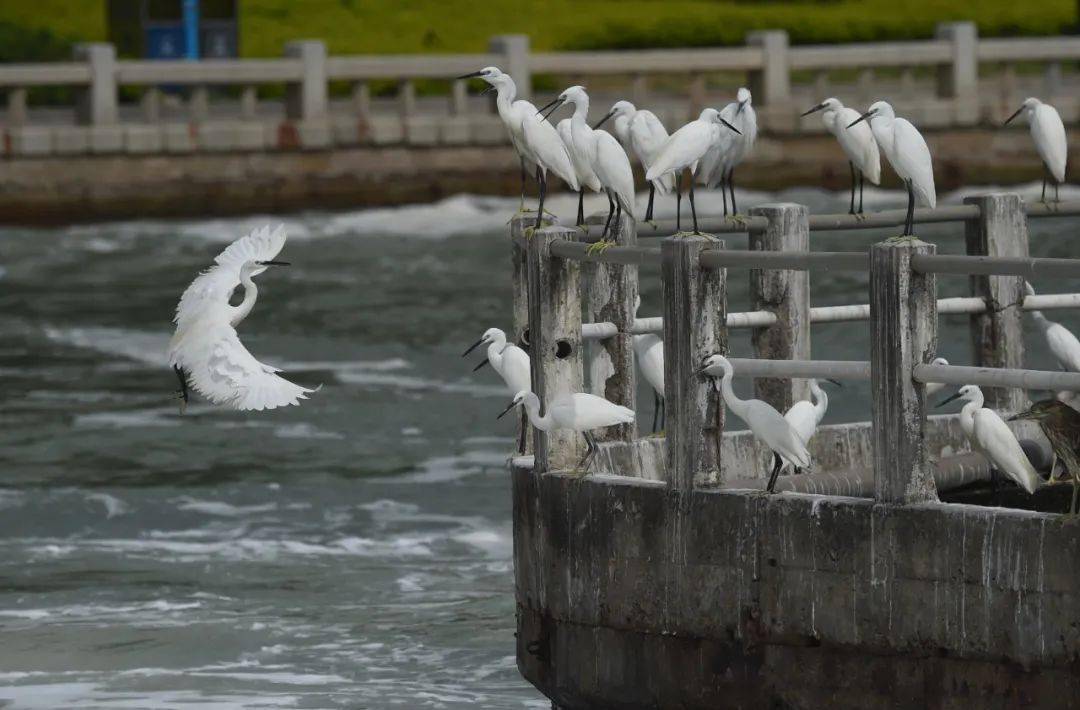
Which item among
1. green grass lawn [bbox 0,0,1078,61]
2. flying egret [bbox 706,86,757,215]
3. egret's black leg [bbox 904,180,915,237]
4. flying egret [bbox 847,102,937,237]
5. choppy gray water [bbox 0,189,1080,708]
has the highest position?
green grass lawn [bbox 0,0,1078,61]

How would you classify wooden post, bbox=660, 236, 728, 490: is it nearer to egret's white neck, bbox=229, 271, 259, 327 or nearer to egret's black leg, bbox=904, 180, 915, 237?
egret's black leg, bbox=904, 180, 915, 237

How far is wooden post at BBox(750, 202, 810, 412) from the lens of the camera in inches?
418

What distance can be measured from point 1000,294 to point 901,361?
123 inches

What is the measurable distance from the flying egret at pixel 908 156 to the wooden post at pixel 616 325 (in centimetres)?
129

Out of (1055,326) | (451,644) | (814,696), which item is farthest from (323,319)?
(814,696)

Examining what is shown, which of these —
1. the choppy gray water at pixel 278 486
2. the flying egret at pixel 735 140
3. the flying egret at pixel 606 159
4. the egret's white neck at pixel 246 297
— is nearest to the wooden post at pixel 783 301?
the flying egret at pixel 606 159

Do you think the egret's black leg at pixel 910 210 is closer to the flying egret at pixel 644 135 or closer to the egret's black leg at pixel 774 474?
the flying egret at pixel 644 135

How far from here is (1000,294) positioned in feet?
36.4

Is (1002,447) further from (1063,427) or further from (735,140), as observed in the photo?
(735,140)

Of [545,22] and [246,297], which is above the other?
[545,22]

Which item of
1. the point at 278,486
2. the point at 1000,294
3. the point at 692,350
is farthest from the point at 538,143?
the point at 278,486

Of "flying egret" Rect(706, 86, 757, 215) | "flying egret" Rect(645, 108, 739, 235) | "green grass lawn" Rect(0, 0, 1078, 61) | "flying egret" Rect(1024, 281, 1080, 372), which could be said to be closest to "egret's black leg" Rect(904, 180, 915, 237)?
"flying egret" Rect(645, 108, 739, 235)

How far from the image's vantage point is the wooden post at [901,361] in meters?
8.14

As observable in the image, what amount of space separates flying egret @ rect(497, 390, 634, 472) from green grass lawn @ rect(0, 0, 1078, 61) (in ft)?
114
